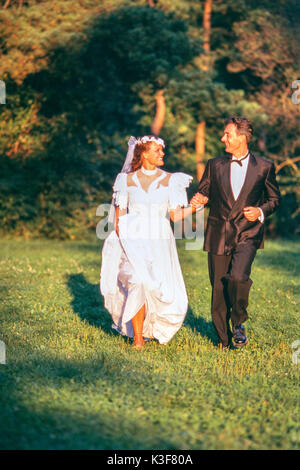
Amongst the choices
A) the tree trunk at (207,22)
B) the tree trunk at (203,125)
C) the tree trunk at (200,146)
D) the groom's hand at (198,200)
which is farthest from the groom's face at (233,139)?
the tree trunk at (207,22)

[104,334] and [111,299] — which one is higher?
[111,299]

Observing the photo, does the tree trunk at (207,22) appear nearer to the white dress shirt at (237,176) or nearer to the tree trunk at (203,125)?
the tree trunk at (203,125)

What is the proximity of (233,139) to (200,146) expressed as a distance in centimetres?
2249

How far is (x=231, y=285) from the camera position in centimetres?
723

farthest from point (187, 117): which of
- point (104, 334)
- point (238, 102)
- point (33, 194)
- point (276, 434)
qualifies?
point (276, 434)

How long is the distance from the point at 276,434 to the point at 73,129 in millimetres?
21665

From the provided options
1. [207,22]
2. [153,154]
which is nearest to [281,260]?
[153,154]

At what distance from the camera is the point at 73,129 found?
83.8ft

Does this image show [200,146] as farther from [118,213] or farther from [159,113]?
[118,213]

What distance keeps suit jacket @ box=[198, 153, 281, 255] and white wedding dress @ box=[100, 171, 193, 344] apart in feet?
1.18

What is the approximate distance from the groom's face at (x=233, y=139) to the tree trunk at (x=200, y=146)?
71.9ft

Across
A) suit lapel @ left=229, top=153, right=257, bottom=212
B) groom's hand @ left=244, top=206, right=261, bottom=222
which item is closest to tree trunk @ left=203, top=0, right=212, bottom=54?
suit lapel @ left=229, top=153, right=257, bottom=212

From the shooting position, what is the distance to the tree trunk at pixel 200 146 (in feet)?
95.6
